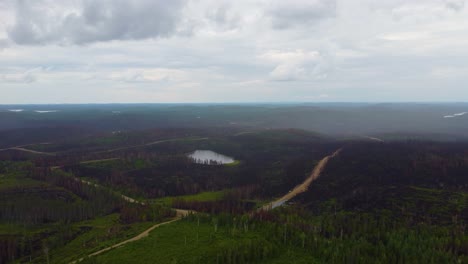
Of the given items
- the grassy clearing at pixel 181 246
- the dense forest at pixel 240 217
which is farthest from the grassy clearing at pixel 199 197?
the grassy clearing at pixel 181 246

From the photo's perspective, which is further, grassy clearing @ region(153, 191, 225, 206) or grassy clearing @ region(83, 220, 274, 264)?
grassy clearing @ region(153, 191, 225, 206)

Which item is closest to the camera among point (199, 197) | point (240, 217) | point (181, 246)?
point (181, 246)

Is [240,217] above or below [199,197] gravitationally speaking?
above

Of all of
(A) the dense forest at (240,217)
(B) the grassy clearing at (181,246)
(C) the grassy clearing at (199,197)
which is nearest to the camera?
(B) the grassy clearing at (181,246)

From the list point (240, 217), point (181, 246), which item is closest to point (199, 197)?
point (240, 217)

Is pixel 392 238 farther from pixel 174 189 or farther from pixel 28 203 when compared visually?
pixel 28 203

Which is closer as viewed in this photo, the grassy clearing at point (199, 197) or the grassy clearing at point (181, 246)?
the grassy clearing at point (181, 246)

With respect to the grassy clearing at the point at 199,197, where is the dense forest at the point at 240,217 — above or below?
above

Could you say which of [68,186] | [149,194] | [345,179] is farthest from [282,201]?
[68,186]

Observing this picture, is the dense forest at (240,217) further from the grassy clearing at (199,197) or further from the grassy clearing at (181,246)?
the grassy clearing at (199,197)

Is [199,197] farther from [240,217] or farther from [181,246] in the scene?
[181,246]

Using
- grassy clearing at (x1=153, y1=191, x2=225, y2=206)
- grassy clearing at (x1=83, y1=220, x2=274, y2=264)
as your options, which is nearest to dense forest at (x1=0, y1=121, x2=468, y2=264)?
grassy clearing at (x1=83, y1=220, x2=274, y2=264)

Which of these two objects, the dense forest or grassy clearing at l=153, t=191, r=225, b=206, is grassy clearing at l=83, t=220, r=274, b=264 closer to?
the dense forest
